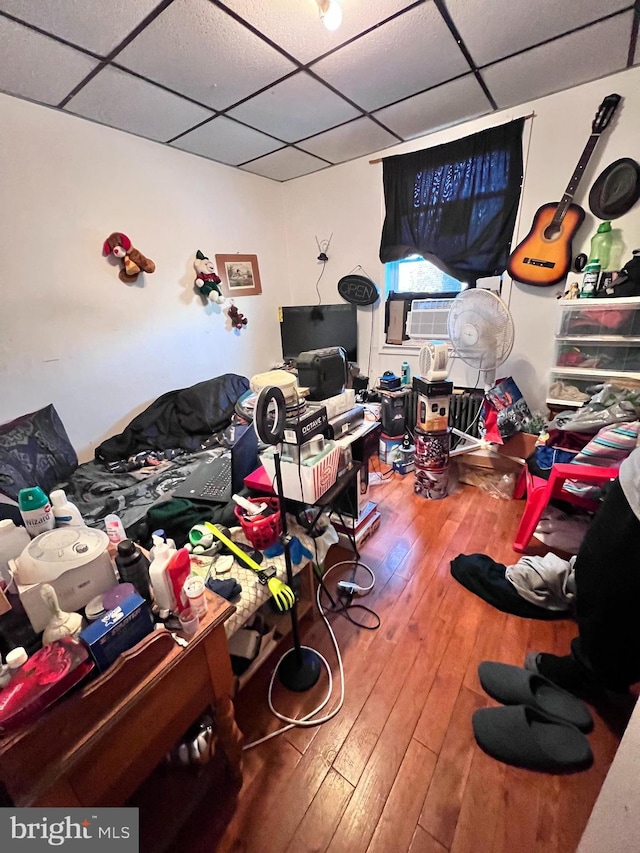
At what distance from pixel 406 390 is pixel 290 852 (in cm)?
257

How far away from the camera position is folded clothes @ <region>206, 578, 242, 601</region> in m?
1.03

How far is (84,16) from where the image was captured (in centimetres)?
137

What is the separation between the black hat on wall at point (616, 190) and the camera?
6.53ft

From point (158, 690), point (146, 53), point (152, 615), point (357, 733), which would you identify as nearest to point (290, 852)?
point (357, 733)

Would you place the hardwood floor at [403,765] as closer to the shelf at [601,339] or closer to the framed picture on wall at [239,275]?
the shelf at [601,339]

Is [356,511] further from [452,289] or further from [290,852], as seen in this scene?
[452,289]

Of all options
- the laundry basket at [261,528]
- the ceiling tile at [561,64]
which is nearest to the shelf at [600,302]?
the ceiling tile at [561,64]

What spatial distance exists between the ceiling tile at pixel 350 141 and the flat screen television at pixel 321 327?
1.16 metres

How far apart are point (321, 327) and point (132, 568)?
2.90 metres

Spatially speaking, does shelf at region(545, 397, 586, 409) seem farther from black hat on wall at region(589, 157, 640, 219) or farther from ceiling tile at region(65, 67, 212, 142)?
ceiling tile at region(65, 67, 212, 142)

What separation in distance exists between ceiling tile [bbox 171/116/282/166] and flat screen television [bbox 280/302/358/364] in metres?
1.24

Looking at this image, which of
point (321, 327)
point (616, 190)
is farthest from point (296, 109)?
point (616, 190)

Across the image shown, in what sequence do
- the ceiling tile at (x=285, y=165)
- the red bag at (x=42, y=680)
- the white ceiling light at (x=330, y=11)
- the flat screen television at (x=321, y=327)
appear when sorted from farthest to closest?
1. the flat screen television at (x=321, y=327)
2. the ceiling tile at (x=285, y=165)
3. the white ceiling light at (x=330, y=11)
4. the red bag at (x=42, y=680)

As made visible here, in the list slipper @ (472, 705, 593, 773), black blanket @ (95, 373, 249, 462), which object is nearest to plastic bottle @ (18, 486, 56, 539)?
slipper @ (472, 705, 593, 773)
